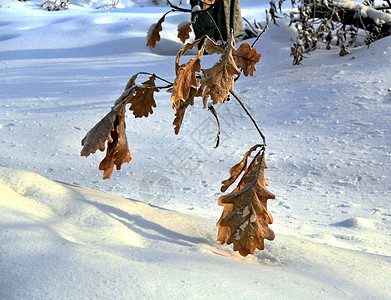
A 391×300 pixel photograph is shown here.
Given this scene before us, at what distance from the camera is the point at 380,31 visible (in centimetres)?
399

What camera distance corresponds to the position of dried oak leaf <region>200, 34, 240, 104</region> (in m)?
1.02

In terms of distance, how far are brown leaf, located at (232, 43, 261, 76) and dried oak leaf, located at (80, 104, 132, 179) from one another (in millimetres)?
295

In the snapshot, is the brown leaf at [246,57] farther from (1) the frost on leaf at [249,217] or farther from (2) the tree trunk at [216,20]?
(2) the tree trunk at [216,20]

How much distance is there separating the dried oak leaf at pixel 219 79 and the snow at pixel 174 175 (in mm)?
368

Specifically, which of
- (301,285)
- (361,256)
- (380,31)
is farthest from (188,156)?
(380,31)

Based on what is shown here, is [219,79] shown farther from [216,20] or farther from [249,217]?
[216,20]

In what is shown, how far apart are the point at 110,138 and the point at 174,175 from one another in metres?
1.38

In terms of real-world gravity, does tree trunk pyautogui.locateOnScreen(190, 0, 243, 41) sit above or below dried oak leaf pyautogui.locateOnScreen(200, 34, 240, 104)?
below

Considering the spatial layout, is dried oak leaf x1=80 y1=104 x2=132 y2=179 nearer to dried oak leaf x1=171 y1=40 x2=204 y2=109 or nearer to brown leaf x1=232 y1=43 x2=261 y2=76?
dried oak leaf x1=171 y1=40 x2=204 y2=109

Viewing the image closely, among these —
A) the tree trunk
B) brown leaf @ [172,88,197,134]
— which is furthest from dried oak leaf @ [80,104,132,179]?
the tree trunk

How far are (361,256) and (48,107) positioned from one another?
261cm

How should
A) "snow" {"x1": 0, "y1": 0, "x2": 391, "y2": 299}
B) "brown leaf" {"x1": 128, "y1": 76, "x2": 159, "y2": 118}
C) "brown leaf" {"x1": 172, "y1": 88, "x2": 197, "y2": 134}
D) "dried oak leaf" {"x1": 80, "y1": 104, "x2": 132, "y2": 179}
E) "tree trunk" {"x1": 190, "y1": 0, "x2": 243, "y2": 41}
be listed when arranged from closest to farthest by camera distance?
"snow" {"x1": 0, "y1": 0, "x2": 391, "y2": 299}
"dried oak leaf" {"x1": 80, "y1": 104, "x2": 132, "y2": 179}
"brown leaf" {"x1": 172, "y1": 88, "x2": 197, "y2": 134}
"brown leaf" {"x1": 128, "y1": 76, "x2": 159, "y2": 118}
"tree trunk" {"x1": 190, "y1": 0, "x2": 243, "y2": 41}

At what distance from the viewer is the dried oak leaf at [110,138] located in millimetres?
1110

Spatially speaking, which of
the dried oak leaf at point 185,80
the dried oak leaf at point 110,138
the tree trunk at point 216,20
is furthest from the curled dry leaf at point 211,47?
the tree trunk at point 216,20
